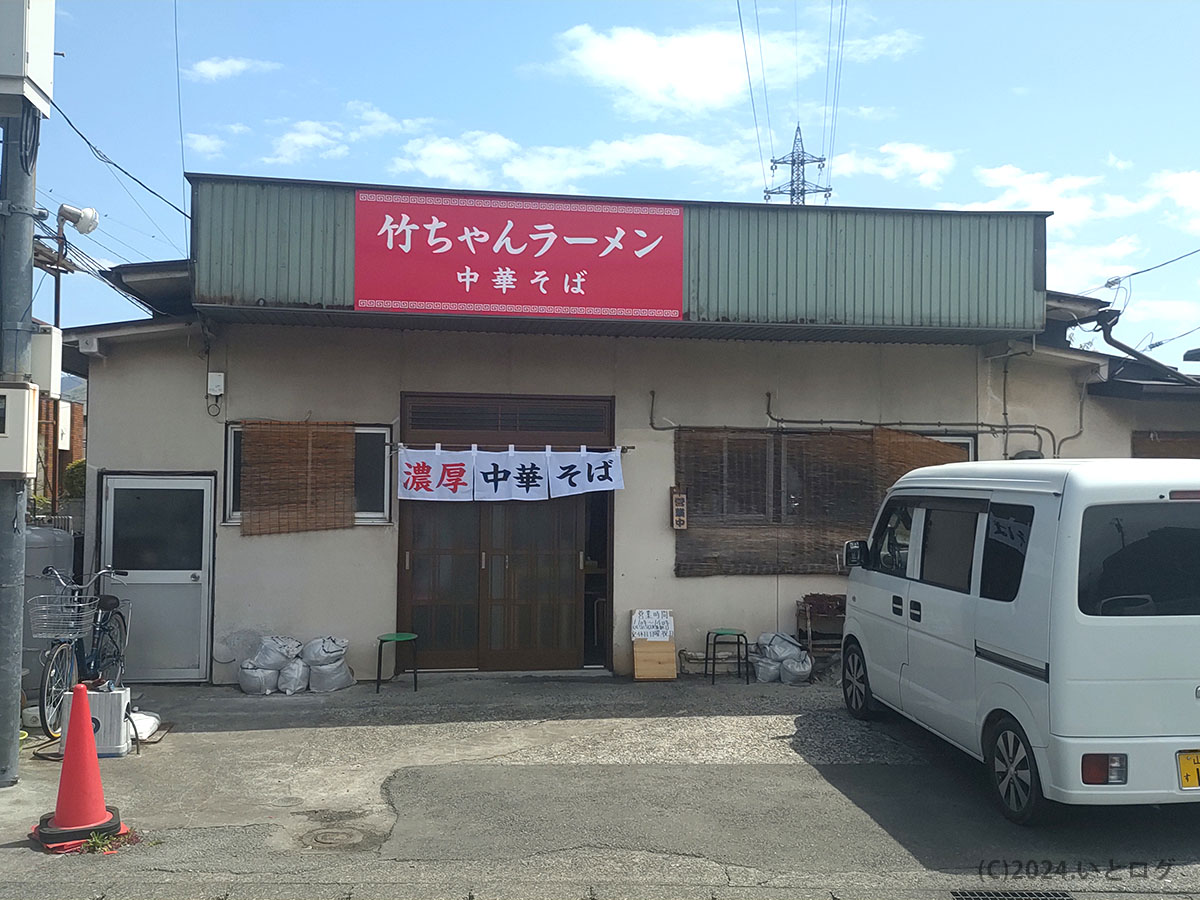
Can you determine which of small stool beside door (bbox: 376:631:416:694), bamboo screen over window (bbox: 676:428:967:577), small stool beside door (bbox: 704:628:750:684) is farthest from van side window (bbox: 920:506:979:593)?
small stool beside door (bbox: 376:631:416:694)

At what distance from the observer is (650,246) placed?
9086 millimetres

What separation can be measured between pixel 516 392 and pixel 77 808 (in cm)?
578

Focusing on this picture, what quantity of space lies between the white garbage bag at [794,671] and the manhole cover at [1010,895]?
4973mm

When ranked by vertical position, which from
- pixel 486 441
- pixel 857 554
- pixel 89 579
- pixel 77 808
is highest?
pixel 486 441

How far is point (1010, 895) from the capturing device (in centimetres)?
491

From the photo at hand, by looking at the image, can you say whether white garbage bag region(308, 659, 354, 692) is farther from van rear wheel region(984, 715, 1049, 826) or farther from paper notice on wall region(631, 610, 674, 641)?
van rear wheel region(984, 715, 1049, 826)

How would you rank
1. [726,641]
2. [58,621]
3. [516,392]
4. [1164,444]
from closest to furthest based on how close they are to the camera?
[58,621]
[516,392]
[726,641]
[1164,444]

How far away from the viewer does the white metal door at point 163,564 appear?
962 cm

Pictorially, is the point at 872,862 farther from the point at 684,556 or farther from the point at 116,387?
the point at 116,387

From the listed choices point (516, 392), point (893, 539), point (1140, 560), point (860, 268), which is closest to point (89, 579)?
point (516, 392)

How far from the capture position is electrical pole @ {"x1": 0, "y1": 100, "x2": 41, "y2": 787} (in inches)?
258

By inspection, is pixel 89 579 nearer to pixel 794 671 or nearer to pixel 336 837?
pixel 336 837

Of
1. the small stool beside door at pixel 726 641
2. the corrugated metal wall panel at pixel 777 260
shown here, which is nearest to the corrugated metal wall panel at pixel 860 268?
the corrugated metal wall panel at pixel 777 260

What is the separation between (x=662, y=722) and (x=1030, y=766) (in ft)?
11.5
